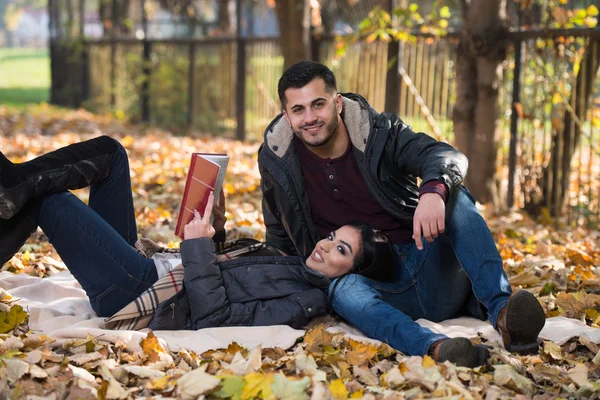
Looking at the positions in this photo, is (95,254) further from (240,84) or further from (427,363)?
(240,84)

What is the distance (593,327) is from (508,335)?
0.58 m

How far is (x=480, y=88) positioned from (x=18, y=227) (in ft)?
16.1

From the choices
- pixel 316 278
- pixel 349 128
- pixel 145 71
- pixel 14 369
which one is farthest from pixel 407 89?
pixel 145 71

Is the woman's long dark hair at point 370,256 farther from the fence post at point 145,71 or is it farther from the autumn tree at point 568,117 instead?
the fence post at point 145,71

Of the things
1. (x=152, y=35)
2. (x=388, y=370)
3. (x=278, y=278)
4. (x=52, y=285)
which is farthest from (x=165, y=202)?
(x=152, y=35)

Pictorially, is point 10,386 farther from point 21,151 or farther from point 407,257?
point 21,151

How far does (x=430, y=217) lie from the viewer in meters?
3.54

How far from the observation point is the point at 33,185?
11.9 ft

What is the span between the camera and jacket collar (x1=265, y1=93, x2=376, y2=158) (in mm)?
4223

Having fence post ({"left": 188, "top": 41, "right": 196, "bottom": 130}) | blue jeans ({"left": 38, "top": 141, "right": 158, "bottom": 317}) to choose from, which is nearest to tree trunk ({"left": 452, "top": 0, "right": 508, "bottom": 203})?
blue jeans ({"left": 38, "top": 141, "right": 158, "bottom": 317})

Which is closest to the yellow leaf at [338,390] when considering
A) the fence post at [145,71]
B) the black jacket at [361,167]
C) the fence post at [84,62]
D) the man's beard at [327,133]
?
the black jacket at [361,167]

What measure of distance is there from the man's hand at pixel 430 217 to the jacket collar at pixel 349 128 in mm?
706

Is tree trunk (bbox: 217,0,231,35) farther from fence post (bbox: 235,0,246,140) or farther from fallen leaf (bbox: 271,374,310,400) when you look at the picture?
fallen leaf (bbox: 271,374,310,400)

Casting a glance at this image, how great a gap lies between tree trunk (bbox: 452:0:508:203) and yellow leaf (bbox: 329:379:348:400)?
501 cm
